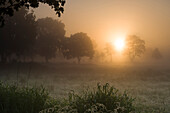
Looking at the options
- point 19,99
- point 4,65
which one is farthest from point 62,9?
point 4,65

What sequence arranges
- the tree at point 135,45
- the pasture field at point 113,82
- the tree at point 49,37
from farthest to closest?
1. the tree at point 135,45
2. the tree at point 49,37
3. the pasture field at point 113,82

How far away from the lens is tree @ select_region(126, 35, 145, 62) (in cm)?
9525

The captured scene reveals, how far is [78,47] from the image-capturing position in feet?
220

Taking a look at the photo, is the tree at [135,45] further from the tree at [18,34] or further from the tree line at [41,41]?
the tree at [18,34]

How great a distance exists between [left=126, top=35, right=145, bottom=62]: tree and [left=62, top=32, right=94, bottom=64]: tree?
3198cm

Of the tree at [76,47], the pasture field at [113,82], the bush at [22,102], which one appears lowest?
the pasture field at [113,82]

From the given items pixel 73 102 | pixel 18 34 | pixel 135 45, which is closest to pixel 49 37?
pixel 18 34

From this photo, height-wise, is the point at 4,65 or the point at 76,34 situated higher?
the point at 76,34

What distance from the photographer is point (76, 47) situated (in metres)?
66.9

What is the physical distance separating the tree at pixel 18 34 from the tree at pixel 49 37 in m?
15.0

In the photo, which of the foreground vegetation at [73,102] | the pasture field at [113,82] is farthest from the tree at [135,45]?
the foreground vegetation at [73,102]

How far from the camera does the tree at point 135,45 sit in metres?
95.2

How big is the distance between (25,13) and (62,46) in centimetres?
1944

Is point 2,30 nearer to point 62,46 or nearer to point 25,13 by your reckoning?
point 25,13
